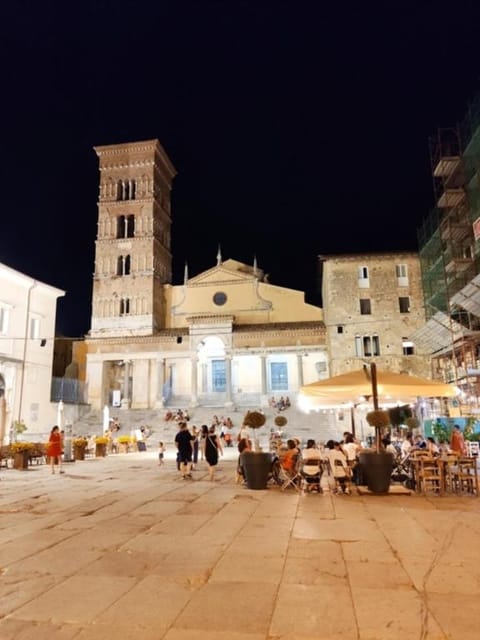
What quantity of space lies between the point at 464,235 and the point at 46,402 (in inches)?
1074

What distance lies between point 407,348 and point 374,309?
11.8ft

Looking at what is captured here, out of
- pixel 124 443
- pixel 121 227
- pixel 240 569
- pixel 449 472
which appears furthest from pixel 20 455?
pixel 121 227

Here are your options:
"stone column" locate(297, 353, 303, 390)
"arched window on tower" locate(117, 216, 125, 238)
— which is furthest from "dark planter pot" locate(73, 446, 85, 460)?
"arched window on tower" locate(117, 216, 125, 238)

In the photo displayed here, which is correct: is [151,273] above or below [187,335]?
above

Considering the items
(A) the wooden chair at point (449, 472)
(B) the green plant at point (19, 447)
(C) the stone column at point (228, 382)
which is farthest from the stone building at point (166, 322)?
(A) the wooden chair at point (449, 472)

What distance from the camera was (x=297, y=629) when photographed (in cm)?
351

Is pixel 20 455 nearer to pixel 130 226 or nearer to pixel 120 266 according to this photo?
pixel 120 266

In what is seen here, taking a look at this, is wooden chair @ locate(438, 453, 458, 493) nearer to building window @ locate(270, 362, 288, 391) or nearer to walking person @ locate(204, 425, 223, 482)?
walking person @ locate(204, 425, 223, 482)

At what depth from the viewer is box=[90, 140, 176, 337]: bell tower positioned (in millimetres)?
43500

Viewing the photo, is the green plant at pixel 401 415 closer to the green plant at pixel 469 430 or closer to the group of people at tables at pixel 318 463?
the green plant at pixel 469 430

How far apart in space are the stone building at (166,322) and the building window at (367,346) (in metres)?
4.00

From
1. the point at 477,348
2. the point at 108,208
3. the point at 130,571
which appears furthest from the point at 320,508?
the point at 108,208

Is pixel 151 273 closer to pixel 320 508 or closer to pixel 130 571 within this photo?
pixel 320 508

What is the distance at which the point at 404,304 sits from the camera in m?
35.1
